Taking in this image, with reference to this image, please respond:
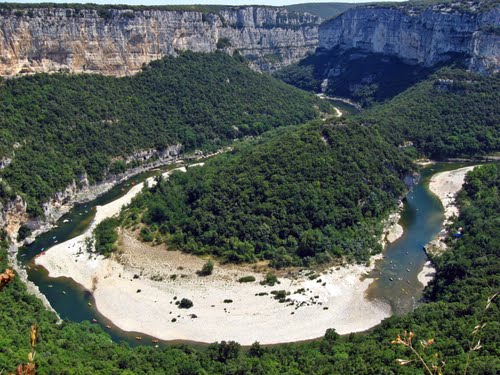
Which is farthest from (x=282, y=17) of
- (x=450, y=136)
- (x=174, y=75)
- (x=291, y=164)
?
(x=291, y=164)

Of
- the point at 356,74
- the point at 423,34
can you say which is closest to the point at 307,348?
the point at 423,34

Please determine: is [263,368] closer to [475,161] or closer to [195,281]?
[195,281]

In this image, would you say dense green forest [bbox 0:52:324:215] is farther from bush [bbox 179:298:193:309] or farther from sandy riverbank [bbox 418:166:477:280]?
sandy riverbank [bbox 418:166:477:280]

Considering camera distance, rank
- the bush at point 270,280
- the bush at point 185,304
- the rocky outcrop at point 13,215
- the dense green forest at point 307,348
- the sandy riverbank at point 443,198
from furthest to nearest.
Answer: the rocky outcrop at point 13,215 → the sandy riverbank at point 443,198 → the bush at point 270,280 → the bush at point 185,304 → the dense green forest at point 307,348

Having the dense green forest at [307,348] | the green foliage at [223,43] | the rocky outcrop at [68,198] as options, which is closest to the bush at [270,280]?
the dense green forest at [307,348]

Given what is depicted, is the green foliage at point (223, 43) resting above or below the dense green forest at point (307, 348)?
above

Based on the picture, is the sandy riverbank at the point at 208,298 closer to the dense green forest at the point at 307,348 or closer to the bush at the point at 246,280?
the bush at the point at 246,280

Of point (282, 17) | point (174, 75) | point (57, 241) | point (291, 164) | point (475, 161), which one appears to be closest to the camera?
point (57, 241)
